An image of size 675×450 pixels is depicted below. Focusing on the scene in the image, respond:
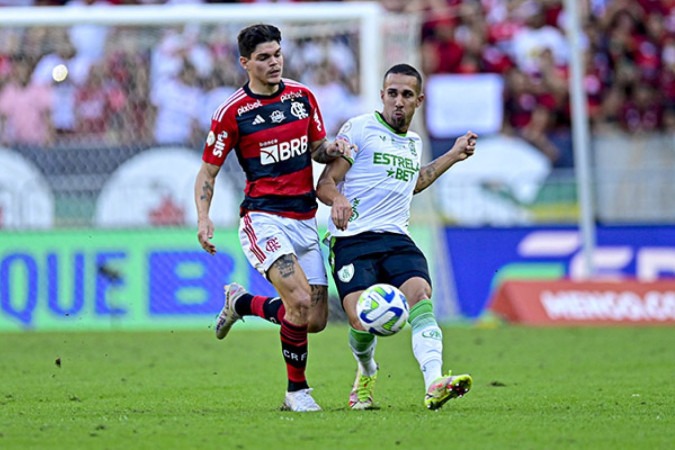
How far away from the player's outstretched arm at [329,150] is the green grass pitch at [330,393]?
173 cm

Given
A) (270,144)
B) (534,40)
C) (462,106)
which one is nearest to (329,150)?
(270,144)

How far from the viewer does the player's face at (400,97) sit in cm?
957

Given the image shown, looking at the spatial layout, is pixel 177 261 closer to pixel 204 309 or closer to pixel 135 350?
pixel 204 309

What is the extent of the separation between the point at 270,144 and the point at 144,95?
11.2 meters

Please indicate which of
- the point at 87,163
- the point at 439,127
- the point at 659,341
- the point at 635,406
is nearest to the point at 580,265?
the point at 439,127

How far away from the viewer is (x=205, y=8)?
18.7m

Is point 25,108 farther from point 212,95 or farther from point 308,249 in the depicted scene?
point 308,249

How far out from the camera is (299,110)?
9.66 meters

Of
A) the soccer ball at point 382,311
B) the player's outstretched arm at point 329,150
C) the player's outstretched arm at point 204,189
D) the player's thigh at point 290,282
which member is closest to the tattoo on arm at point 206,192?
the player's outstretched arm at point 204,189

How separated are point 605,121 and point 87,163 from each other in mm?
8327

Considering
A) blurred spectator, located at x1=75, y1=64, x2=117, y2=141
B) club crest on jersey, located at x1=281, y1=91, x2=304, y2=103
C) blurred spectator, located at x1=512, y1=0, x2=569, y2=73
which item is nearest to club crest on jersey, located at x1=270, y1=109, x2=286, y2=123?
club crest on jersey, located at x1=281, y1=91, x2=304, y2=103

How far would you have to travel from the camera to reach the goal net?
19031 millimetres

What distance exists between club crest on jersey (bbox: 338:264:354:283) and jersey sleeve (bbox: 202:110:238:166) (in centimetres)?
111

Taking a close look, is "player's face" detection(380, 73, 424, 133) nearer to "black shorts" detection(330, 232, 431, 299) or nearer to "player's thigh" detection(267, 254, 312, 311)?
"black shorts" detection(330, 232, 431, 299)
